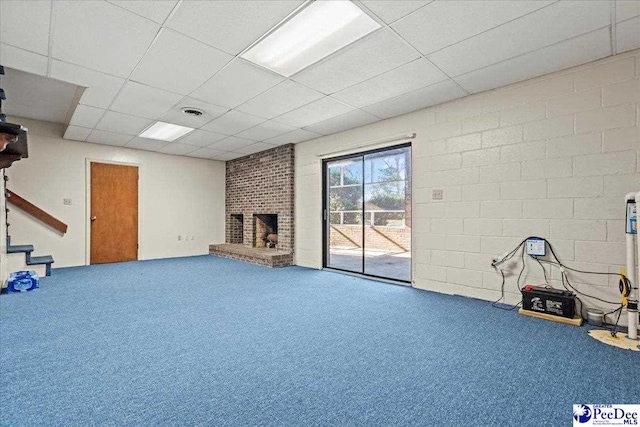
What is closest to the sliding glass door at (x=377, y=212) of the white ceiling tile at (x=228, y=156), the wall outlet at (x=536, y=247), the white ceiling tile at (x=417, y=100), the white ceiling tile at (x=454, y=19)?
the white ceiling tile at (x=228, y=156)

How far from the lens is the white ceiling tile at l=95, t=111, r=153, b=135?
453 cm

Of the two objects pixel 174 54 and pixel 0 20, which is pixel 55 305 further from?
pixel 174 54

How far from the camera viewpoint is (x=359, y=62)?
2963mm

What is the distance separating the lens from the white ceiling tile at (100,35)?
2223 mm

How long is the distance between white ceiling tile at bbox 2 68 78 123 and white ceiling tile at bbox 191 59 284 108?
1.97 metres

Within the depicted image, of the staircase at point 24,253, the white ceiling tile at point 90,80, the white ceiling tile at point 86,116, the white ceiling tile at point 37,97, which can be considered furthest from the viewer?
the staircase at point 24,253

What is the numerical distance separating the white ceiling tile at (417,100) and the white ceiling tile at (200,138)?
120 inches

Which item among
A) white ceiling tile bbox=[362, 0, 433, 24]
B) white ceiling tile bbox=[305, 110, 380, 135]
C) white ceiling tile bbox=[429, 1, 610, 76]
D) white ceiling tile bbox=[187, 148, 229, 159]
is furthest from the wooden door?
white ceiling tile bbox=[429, 1, 610, 76]

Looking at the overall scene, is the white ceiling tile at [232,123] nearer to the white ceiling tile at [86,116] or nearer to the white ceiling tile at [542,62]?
the white ceiling tile at [86,116]

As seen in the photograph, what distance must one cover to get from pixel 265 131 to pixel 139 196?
3.67 meters

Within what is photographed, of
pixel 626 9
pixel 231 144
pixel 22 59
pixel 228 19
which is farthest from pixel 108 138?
pixel 626 9

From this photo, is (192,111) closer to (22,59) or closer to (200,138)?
(200,138)

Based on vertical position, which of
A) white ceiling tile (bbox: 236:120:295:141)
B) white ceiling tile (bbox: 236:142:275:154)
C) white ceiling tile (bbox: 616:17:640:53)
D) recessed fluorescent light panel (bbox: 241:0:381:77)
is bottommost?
white ceiling tile (bbox: 236:142:275:154)

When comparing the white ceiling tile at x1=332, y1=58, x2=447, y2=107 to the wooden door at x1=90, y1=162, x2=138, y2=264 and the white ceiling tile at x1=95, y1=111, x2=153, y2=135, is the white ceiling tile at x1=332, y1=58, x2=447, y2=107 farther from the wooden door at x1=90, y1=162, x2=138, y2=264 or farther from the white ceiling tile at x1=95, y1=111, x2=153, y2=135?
the wooden door at x1=90, y1=162, x2=138, y2=264
